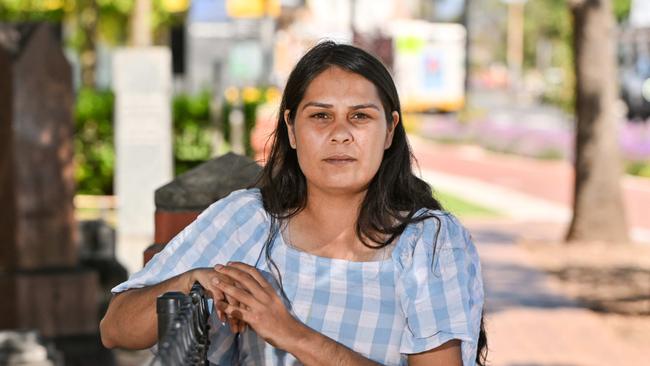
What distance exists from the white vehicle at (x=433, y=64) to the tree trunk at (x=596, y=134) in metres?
30.8

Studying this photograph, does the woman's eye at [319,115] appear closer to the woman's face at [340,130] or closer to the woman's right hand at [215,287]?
the woman's face at [340,130]

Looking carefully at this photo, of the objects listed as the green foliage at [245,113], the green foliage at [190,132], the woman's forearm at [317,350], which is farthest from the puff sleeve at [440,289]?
the green foliage at [190,132]

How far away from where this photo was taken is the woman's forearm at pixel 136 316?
2.76m

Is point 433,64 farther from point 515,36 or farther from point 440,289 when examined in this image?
point 440,289

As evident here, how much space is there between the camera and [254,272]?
8.75ft

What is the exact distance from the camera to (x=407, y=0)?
5956cm

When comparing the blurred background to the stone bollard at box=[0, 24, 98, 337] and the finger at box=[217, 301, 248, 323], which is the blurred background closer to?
the stone bollard at box=[0, 24, 98, 337]

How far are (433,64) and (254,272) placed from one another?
46.6 m

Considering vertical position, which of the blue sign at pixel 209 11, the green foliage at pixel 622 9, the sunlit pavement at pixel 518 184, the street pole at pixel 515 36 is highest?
the blue sign at pixel 209 11

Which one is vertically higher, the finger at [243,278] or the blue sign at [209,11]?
the finger at [243,278]

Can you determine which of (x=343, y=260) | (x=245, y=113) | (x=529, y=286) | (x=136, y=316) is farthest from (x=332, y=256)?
(x=245, y=113)

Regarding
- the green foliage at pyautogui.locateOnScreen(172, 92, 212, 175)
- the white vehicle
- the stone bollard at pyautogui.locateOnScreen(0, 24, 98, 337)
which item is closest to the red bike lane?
the green foliage at pyautogui.locateOnScreen(172, 92, 212, 175)

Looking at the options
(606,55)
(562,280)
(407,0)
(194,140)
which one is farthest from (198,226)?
(407,0)

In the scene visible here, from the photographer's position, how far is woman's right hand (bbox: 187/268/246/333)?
266cm
